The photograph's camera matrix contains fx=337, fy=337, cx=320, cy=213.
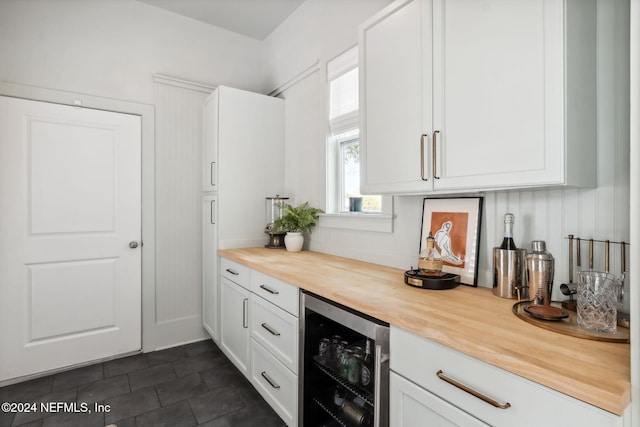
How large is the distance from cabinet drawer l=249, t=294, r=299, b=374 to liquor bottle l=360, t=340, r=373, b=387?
0.37 metres

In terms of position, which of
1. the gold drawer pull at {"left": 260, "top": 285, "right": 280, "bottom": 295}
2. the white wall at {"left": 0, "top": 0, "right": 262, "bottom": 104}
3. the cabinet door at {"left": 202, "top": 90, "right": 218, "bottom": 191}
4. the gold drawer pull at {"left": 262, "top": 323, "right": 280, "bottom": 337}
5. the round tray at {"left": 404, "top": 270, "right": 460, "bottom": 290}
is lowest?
the gold drawer pull at {"left": 262, "top": 323, "right": 280, "bottom": 337}

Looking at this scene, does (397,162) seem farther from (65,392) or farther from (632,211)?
(65,392)

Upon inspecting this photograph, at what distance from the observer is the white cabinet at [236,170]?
280cm

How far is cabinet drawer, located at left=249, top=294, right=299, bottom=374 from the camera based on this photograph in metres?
1.70

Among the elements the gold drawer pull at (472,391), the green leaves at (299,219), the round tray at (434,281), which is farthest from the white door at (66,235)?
the gold drawer pull at (472,391)

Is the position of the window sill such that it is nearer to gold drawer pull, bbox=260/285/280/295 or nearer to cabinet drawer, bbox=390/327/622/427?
gold drawer pull, bbox=260/285/280/295

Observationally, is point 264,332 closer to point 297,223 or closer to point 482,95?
point 297,223

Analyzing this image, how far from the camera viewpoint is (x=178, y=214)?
3037 mm

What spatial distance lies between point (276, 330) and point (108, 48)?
2.61 metres

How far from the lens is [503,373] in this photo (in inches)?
33.2

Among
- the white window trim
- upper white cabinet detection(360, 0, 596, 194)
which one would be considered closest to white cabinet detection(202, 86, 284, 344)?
→ the white window trim

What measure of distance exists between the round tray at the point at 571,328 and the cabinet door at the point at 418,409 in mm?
361

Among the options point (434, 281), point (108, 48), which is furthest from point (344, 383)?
point (108, 48)

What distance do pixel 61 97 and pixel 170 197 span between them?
1.06 meters
